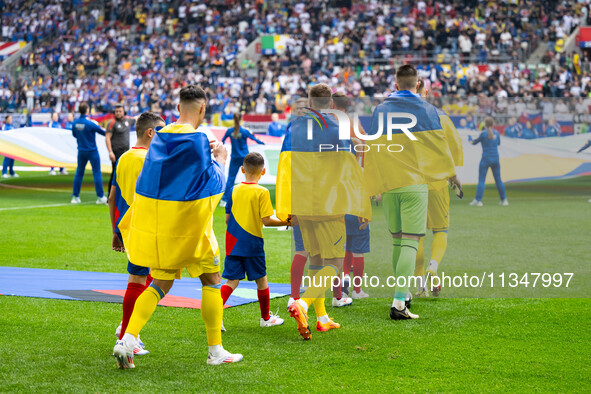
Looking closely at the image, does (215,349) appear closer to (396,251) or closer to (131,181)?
(131,181)

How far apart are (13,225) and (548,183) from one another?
325 inches

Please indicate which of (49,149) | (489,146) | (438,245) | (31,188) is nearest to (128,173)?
(438,245)

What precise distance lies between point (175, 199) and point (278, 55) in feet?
97.1

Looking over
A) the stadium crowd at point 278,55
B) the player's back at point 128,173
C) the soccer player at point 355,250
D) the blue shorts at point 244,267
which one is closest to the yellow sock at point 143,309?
the player's back at point 128,173

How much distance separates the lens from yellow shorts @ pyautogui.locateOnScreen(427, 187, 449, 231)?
6.61 meters

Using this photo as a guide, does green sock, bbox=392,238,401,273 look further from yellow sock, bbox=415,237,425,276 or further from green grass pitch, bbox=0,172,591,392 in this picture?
green grass pitch, bbox=0,172,591,392

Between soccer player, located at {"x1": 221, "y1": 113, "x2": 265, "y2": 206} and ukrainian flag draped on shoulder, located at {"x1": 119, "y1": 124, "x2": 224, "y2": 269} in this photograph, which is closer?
ukrainian flag draped on shoulder, located at {"x1": 119, "y1": 124, "x2": 224, "y2": 269}

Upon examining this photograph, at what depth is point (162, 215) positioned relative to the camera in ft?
15.2

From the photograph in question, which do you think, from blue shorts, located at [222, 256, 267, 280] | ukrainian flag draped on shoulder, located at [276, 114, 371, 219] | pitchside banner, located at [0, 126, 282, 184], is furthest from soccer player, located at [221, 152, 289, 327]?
pitchside banner, located at [0, 126, 282, 184]

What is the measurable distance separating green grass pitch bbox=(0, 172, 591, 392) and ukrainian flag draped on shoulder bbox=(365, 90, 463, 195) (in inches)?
27.2

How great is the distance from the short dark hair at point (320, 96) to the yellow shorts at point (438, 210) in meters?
1.38

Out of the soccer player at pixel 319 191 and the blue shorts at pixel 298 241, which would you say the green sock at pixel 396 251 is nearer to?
the soccer player at pixel 319 191

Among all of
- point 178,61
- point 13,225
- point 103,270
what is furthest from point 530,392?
point 178,61

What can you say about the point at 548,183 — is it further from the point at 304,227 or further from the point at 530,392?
the point at 530,392
